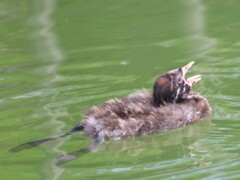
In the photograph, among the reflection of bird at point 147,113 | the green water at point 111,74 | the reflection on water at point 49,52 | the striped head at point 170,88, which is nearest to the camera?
the green water at point 111,74

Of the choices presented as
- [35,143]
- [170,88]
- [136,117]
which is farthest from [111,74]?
[35,143]

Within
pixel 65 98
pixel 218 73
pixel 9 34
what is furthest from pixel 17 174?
pixel 9 34

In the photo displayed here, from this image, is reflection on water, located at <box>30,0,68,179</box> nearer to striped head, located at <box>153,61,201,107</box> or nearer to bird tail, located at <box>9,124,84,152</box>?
bird tail, located at <box>9,124,84,152</box>

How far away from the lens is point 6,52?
11758mm

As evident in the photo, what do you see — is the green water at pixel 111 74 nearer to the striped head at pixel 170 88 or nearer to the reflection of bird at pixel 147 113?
the reflection of bird at pixel 147 113

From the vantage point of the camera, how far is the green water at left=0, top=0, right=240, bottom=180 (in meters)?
7.32

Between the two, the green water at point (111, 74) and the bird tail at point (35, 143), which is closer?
the green water at point (111, 74)

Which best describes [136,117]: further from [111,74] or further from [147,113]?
[111,74]

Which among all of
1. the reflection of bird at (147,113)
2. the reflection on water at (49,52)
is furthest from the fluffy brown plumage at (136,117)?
the reflection on water at (49,52)

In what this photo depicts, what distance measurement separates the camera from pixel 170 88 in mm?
8258

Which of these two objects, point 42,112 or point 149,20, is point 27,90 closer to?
point 42,112

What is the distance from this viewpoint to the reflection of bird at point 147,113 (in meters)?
7.98

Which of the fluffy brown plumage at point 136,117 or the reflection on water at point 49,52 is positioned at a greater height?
the reflection on water at point 49,52

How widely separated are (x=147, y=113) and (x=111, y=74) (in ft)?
6.26
